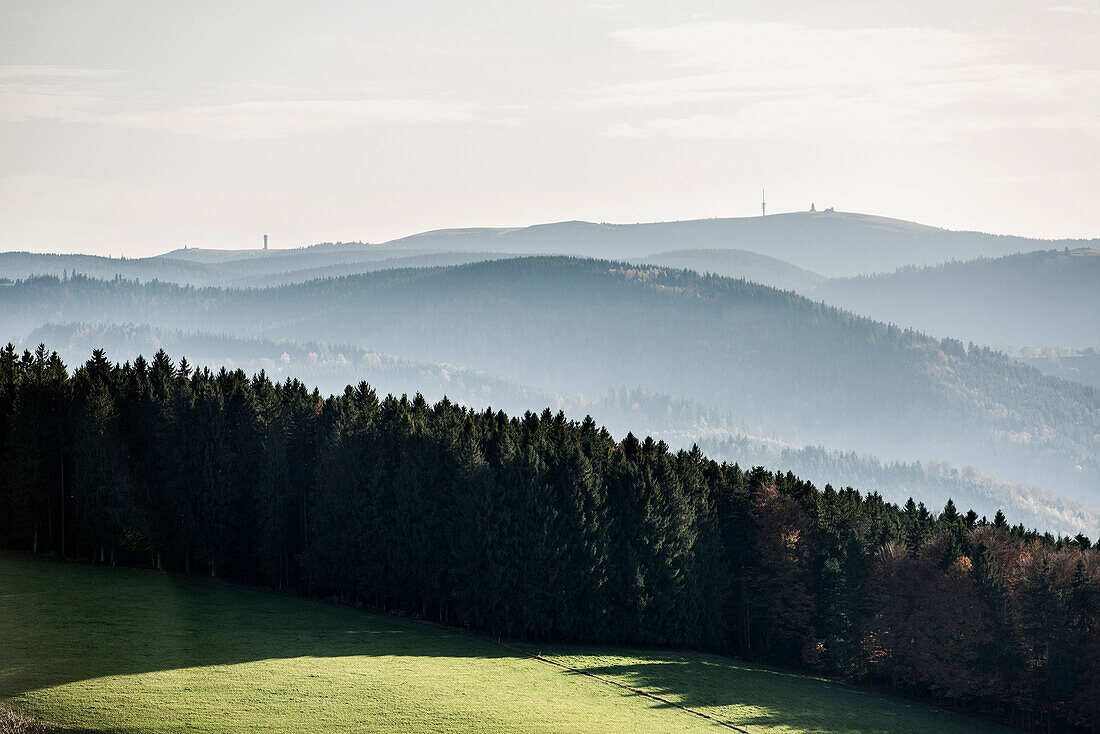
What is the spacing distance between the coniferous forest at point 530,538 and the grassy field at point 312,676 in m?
4.76

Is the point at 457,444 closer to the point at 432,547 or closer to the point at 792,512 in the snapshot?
the point at 432,547

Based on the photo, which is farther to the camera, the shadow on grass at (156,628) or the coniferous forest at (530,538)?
the coniferous forest at (530,538)

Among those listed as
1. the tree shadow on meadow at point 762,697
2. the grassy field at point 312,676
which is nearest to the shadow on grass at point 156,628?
the grassy field at point 312,676

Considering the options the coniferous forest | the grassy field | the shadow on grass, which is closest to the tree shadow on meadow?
the grassy field

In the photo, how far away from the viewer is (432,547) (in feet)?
300

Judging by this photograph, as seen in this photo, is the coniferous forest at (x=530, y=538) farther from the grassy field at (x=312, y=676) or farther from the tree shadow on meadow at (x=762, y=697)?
the tree shadow on meadow at (x=762, y=697)

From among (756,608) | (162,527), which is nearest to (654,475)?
(756,608)

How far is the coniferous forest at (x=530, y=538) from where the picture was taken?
289ft

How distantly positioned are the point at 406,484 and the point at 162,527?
22485 millimetres

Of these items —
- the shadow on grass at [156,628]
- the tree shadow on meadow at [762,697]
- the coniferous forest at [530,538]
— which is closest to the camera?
the shadow on grass at [156,628]

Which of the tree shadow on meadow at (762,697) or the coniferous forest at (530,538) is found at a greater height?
the coniferous forest at (530,538)

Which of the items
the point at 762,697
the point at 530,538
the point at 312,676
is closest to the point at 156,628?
the point at 312,676

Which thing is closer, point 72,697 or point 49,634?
point 72,697

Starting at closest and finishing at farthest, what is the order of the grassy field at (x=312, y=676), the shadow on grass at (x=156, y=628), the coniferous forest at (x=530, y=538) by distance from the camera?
the grassy field at (x=312, y=676), the shadow on grass at (x=156, y=628), the coniferous forest at (x=530, y=538)
